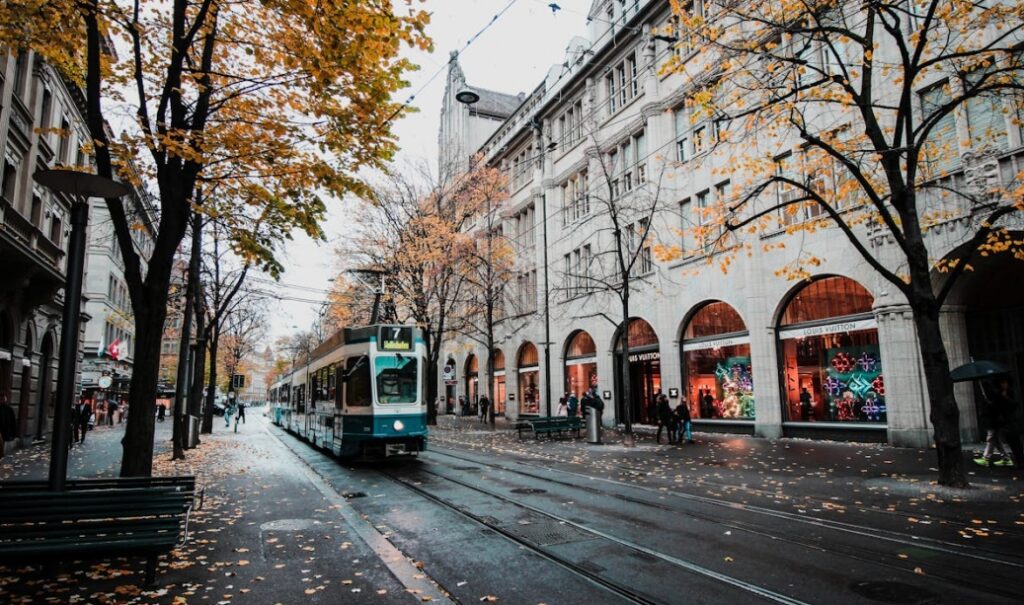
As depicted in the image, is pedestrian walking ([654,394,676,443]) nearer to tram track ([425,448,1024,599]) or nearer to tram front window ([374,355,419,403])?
tram front window ([374,355,419,403])

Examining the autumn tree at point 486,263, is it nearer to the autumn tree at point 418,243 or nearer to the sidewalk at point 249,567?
the autumn tree at point 418,243

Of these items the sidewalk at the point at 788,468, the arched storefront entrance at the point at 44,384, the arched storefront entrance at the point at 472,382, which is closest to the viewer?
the sidewalk at the point at 788,468

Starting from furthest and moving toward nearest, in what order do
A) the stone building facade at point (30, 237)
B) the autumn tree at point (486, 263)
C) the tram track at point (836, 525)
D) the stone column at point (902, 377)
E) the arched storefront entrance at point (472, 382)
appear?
1. the arched storefront entrance at point (472, 382)
2. the autumn tree at point (486, 263)
3. the stone building facade at point (30, 237)
4. the stone column at point (902, 377)
5. the tram track at point (836, 525)

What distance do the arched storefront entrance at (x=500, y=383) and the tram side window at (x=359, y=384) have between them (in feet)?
83.8

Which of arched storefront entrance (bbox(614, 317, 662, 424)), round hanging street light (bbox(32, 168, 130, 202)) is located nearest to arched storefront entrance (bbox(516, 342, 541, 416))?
arched storefront entrance (bbox(614, 317, 662, 424))

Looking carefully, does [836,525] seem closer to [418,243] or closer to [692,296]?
[692,296]

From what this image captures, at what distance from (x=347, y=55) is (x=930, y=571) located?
9.10m

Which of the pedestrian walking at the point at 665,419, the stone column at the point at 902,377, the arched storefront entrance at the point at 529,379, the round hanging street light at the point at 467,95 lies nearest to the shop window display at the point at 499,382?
the arched storefront entrance at the point at 529,379

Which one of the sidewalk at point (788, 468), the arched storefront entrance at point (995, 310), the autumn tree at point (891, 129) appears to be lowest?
the sidewalk at point (788, 468)

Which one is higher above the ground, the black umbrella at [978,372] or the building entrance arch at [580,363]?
the building entrance arch at [580,363]

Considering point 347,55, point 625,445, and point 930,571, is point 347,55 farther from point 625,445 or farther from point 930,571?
point 625,445

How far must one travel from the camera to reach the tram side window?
48.2ft

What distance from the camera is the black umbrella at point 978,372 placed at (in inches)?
478

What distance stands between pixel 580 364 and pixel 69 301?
26.6m
